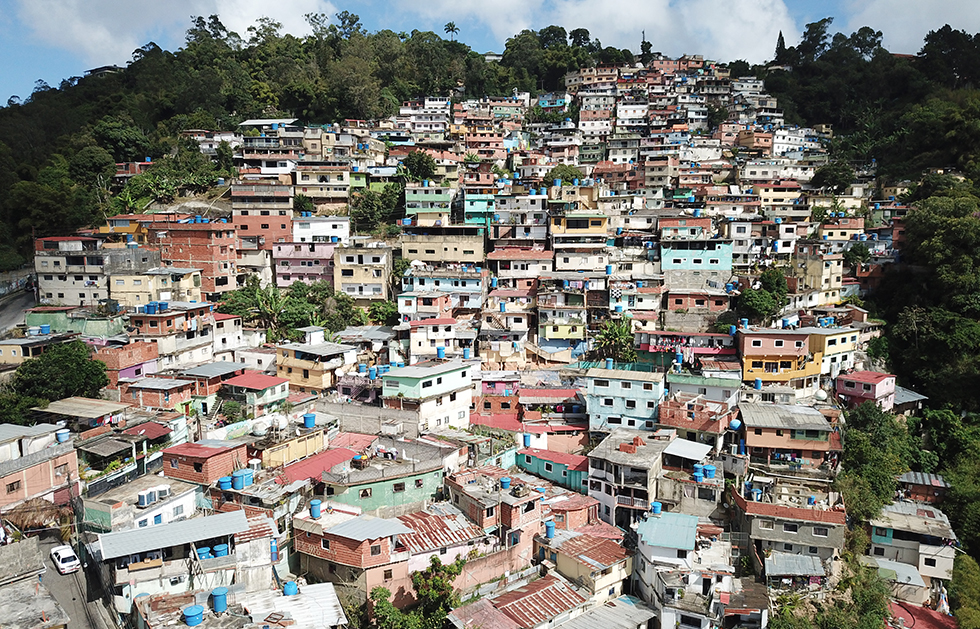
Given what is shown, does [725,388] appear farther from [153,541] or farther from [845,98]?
[845,98]

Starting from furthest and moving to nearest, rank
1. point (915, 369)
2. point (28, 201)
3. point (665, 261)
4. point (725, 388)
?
point (28, 201)
point (665, 261)
point (915, 369)
point (725, 388)

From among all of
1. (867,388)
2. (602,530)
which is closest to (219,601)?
(602,530)

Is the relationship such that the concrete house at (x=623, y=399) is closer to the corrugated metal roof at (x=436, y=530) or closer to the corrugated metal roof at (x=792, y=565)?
the corrugated metal roof at (x=792, y=565)

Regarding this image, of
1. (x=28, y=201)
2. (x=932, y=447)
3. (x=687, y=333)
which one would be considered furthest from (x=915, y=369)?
(x=28, y=201)

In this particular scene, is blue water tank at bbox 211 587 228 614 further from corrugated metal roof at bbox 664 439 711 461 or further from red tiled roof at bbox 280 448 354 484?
corrugated metal roof at bbox 664 439 711 461

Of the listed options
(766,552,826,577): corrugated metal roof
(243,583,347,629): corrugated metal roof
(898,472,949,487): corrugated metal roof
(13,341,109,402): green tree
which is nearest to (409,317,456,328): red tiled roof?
(13,341,109,402): green tree

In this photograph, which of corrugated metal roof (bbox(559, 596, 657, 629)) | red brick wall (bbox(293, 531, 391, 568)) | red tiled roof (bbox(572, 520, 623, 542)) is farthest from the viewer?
red tiled roof (bbox(572, 520, 623, 542))
